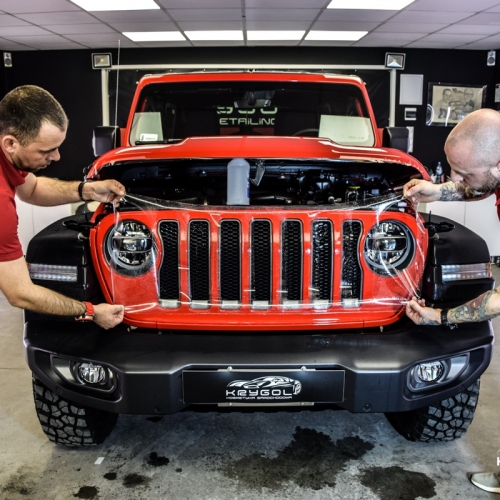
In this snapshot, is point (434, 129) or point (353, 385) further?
point (434, 129)

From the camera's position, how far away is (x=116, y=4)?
7.24m

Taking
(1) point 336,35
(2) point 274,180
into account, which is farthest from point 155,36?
(2) point 274,180

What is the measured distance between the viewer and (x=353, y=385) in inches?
72.9

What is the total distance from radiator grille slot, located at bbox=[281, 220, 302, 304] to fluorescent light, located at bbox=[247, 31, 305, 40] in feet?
25.7

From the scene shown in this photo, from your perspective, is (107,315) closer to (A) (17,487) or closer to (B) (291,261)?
(B) (291,261)

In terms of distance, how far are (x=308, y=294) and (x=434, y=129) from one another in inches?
380

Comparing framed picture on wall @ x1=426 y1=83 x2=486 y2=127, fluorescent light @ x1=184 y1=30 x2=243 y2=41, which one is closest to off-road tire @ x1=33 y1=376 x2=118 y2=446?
fluorescent light @ x1=184 y1=30 x2=243 y2=41

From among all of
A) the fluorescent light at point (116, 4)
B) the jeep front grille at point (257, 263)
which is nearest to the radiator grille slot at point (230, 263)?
the jeep front grille at point (257, 263)

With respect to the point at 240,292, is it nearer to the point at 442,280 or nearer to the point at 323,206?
the point at 323,206

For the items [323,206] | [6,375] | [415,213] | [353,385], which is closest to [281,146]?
[323,206]

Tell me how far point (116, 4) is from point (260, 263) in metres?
6.53

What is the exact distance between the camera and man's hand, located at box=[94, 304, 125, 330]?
2.02 meters

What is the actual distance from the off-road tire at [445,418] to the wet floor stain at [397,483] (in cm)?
22

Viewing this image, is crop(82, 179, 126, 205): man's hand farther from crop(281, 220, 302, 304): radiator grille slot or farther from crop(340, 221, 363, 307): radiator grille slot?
crop(340, 221, 363, 307): radiator grille slot
